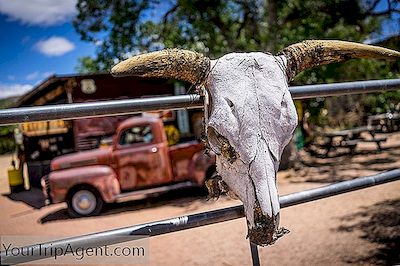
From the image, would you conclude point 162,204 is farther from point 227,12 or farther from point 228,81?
point 228,81

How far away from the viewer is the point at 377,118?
51.7 feet

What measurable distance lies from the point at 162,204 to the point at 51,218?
2402 mm

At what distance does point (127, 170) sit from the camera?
8062 mm

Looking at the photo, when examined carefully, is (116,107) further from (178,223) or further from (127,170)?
(127,170)

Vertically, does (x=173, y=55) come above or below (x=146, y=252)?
above

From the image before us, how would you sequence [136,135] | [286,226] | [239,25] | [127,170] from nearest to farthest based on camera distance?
[286,226] → [127,170] → [136,135] → [239,25]

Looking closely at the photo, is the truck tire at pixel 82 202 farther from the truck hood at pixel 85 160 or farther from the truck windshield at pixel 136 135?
the truck windshield at pixel 136 135

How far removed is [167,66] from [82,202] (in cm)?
717

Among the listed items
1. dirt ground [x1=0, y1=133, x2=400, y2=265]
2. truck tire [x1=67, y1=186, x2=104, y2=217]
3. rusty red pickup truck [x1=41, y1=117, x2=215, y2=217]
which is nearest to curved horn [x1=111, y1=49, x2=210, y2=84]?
dirt ground [x1=0, y1=133, x2=400, y2=265]

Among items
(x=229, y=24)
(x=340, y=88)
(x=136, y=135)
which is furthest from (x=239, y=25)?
(x=340, y=88)

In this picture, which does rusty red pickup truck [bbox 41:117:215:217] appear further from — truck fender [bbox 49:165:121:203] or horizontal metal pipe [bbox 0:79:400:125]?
horizontal metal pipe [bbox 0:79:400:125]

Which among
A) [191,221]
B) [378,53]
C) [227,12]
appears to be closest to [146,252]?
[191,221]

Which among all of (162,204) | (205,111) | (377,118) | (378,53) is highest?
(378,53)

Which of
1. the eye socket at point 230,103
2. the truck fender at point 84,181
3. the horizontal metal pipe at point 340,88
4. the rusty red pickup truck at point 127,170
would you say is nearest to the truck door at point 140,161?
the rusty red pickup truck at point 127,170
